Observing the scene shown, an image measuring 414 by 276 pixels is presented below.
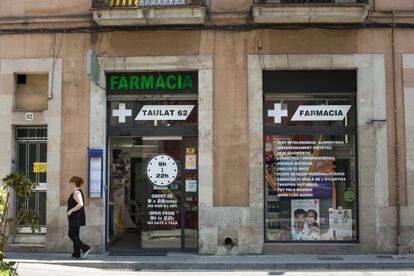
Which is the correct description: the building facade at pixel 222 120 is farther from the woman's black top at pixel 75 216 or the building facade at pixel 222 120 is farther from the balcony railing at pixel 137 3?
the woman's black top at pixel 75 216

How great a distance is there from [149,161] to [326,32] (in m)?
4.95

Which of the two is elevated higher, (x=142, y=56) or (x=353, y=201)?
(x=142, y=56)

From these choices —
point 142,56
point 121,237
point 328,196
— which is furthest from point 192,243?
point 142,56

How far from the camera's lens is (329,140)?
1239 centimetres

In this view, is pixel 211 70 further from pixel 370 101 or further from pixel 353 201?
pixel 353 201

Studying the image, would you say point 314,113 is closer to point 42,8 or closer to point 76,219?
point 76,219

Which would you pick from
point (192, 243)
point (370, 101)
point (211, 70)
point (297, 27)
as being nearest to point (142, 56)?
point (211, 70)

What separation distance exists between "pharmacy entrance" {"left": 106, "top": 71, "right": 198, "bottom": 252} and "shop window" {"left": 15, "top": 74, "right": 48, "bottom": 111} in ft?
5.23

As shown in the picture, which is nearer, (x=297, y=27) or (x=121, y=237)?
(x=297, y=27)

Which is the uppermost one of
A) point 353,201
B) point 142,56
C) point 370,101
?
Answer: point 142,56

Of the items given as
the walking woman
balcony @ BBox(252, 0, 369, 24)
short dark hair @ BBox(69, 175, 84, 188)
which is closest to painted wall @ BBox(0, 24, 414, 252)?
balcony @ BBox(252, 0, 369, 24)

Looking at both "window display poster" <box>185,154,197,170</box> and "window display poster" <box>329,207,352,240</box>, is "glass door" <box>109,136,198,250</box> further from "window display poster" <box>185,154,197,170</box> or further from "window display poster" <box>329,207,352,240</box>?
"window display poster" <box>329,207,352,240</box>

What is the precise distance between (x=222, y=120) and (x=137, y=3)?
3187 mm

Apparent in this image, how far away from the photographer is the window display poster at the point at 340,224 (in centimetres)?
1225
